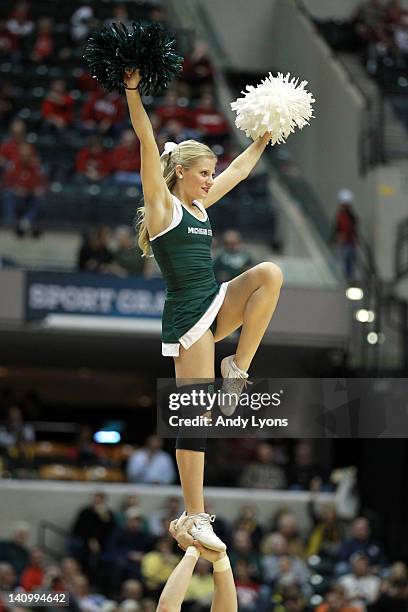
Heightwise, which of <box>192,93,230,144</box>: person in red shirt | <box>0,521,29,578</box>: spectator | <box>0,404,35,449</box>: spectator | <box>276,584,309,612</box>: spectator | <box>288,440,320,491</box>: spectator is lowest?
<box>276,584,309,612</box>: spectator

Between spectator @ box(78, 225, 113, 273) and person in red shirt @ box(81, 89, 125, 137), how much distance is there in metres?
2.85

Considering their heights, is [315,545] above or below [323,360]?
below

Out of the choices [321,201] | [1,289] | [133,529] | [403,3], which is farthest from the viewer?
[403,3]

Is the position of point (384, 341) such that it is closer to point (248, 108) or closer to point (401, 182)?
point (401, 182)

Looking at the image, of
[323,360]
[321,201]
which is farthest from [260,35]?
[323,360]

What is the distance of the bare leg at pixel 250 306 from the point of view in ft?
18.6

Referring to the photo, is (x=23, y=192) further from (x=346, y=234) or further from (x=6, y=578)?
(x=6, y=578)

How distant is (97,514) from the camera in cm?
1290

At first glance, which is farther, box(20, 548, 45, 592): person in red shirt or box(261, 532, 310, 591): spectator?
box(261, 532, 310, 591): spectator

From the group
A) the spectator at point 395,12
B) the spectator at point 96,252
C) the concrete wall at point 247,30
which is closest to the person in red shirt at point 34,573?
the spectator at point 96,252

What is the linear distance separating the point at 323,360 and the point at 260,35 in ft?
22.2

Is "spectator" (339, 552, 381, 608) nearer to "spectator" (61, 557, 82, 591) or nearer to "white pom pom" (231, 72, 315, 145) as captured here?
"spectator" (61, 557, 82, 591)

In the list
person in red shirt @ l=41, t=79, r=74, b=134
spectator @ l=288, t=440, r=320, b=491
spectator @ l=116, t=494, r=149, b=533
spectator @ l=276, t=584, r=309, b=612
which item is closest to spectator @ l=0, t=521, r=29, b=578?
spectator @ l=116, t=494, r=149, b=533

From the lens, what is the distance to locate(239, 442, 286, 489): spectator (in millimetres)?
14219
